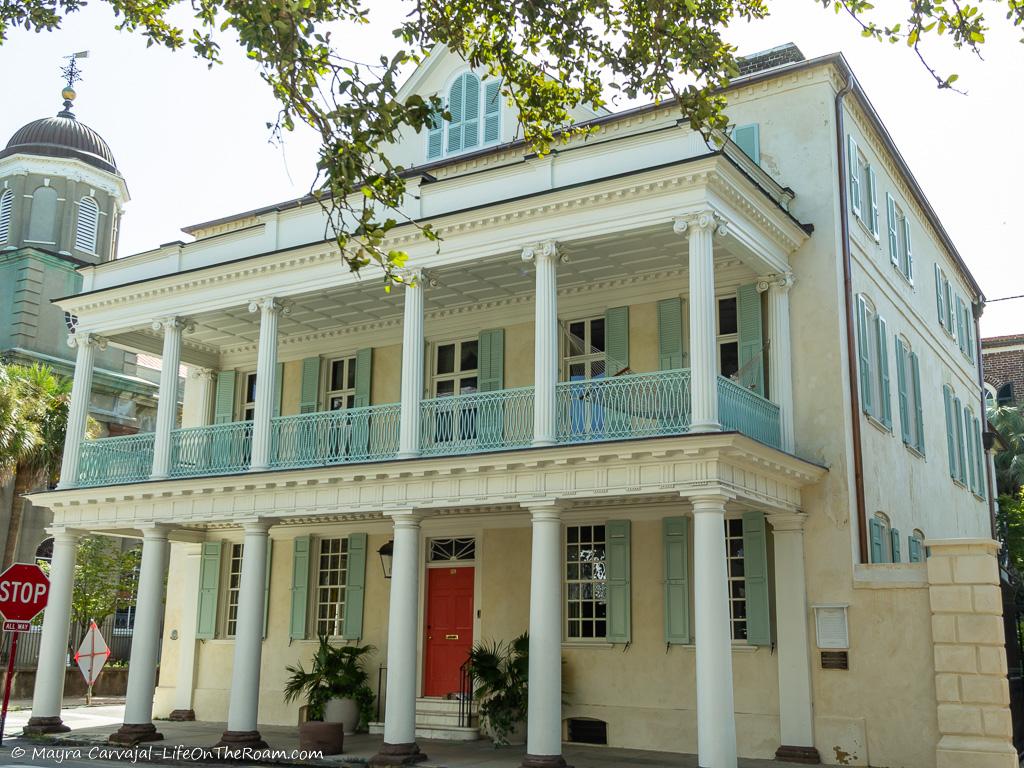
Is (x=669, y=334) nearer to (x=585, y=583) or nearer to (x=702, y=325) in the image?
(x=702, y=325)

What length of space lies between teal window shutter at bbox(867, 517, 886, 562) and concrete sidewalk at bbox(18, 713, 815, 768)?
3.50 metres

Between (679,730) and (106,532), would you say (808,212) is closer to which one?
(679,730)

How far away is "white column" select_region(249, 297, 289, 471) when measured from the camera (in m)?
16.8

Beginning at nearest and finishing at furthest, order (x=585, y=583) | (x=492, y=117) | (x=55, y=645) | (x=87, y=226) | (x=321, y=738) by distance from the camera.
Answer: (x=321, y=738), (x=585, y=583), (x=55, y=645), (x=492, y=117), (x=87, y=226)

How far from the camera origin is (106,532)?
19.1m

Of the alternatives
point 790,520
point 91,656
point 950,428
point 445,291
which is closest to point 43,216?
point 445,291

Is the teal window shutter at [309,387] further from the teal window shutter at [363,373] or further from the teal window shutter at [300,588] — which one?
the teal window shutter at [300,588]

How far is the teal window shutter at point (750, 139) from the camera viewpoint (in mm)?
17234

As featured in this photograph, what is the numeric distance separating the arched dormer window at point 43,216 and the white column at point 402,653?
25.4 metres

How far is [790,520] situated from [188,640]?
39.6 feet

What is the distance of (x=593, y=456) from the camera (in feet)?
45.0

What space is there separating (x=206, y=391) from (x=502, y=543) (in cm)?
773

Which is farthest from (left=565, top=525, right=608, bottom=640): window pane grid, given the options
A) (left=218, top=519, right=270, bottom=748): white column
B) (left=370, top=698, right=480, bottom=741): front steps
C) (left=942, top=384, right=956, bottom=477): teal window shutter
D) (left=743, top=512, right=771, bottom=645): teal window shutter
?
(left=942, top=384, right=956, bottom=477): teal window shutter

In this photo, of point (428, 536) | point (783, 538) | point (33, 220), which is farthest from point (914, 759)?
point (33, 220)
